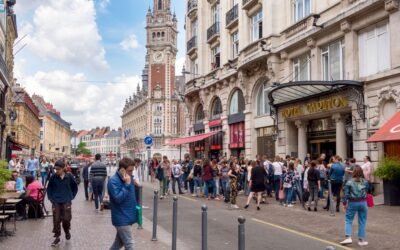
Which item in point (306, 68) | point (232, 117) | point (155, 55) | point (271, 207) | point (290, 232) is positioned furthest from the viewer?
point (155, 55)

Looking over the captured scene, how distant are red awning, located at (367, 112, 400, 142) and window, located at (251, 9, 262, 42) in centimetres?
1275

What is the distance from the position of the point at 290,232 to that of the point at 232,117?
21403mm

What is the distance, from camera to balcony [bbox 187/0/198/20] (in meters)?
40.4

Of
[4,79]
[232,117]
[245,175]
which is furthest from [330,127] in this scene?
[4,79]

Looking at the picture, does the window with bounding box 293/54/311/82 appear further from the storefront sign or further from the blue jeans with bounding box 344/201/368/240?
the blue jeans with bounding box 344/201/368/240

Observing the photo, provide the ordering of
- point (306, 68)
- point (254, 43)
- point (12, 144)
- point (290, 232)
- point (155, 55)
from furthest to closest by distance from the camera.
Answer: point (155, 55)
point (12, 144)
point (254, 43)
point (306, 68)
point (290, 232)

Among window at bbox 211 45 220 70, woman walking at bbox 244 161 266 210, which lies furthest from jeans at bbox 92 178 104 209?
window at bbox 211 45 220 70

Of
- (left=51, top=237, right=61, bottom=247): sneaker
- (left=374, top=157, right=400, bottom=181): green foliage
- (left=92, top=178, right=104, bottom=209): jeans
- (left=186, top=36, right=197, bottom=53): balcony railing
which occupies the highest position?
(left=186, top=36, right=197, bottom=53): balcony railing

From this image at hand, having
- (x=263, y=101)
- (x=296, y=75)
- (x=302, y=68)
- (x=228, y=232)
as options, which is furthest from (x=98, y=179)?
(x=263, y=101)

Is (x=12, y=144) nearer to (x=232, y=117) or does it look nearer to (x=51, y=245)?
(x=232, y=117)

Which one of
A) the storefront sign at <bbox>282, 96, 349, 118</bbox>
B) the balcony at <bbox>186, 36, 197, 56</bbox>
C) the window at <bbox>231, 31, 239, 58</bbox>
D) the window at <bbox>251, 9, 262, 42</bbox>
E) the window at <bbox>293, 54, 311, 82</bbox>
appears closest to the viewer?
the storefront sign at <bbox>282, 96, 349, 118</bbox>

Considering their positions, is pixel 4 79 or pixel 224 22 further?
pixel 4 79

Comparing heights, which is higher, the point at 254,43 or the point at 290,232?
the point at 254,43

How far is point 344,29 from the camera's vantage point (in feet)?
64.5
